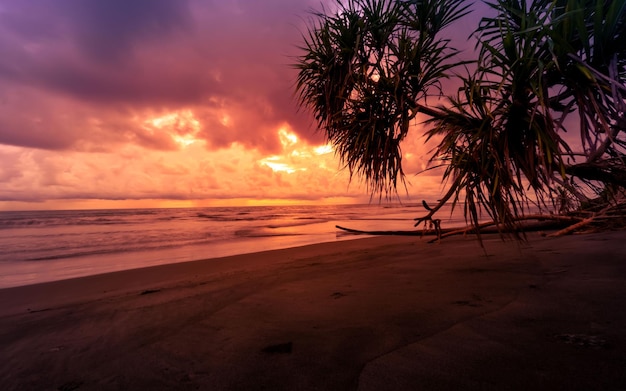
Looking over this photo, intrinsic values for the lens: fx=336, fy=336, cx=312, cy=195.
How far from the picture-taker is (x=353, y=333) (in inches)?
120

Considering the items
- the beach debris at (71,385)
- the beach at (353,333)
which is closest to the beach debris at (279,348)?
the beach at (353,333)

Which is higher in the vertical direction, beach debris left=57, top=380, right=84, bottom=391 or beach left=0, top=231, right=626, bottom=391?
beach left=0, top=231, right=626, bottom=391

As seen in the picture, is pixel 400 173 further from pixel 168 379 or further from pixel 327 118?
pixel 168 379

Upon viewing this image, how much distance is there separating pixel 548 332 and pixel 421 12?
3.78m

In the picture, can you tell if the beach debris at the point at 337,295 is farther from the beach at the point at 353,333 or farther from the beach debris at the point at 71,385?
the beach debris at the point at 71,385

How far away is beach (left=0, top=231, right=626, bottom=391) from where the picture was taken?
229 cm

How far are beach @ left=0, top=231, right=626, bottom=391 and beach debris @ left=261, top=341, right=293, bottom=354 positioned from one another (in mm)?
18

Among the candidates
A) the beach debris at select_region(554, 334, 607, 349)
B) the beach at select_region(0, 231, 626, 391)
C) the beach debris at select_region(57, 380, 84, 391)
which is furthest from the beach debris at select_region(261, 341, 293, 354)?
the beach debris at select_region(554, 334, 607, 349)

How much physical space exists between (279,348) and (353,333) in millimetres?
678

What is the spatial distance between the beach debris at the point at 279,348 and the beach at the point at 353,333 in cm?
2

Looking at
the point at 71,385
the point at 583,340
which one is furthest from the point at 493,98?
the point at 71,385

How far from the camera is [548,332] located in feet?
8.91

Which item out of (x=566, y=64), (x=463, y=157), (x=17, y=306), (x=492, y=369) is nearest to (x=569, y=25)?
(x=566, y=64)

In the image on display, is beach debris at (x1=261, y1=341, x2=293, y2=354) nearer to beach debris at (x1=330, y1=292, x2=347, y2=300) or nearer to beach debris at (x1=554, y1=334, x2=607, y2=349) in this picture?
beach debris at (x1=330, y1=292, x2=347, y2=300)
